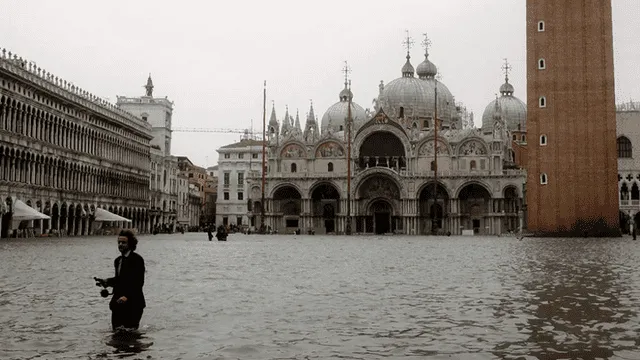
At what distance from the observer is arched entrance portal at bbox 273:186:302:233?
8356 cm

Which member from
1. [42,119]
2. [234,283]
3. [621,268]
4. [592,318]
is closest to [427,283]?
[234,283]

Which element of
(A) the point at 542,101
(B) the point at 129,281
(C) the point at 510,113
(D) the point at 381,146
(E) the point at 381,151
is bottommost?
(B) the point at 129,281

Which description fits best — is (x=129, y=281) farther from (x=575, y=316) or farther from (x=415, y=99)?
(x=415, y=99)

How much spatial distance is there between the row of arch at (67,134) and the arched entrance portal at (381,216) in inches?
977

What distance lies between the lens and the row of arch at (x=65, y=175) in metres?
47.1

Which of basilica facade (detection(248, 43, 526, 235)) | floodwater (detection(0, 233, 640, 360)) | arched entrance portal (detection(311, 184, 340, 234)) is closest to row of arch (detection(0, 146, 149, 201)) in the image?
basilica facade (detection(248, 43, 526, 235))

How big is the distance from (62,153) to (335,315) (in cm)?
4892

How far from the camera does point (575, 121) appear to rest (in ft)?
184

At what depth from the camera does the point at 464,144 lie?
261 ft

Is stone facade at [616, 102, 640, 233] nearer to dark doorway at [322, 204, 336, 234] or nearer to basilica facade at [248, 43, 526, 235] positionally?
basilica facade at [248, 43, 526, 235]

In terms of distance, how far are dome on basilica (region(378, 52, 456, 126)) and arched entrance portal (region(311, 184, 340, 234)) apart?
13148 millimetres

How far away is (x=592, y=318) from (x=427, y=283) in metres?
5.64

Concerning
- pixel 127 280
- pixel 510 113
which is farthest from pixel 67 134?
pixel 510 113

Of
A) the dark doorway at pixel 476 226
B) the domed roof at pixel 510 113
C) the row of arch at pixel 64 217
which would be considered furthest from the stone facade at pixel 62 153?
the domed roof at pixel 510 113
